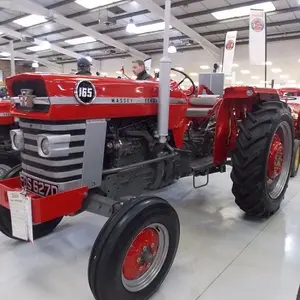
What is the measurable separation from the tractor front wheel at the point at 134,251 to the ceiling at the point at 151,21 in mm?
8045

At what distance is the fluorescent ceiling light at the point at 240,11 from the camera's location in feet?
28.1


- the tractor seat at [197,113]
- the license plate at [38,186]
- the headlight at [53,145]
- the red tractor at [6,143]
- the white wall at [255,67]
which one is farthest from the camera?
the white wall at [255,67]

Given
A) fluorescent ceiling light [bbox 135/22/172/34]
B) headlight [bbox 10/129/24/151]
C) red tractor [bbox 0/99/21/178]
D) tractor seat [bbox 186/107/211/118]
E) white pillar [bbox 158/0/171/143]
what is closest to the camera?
headlight [bbox 10/129/24/151]

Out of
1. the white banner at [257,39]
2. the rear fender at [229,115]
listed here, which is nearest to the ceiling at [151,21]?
the white banner at [257,39]

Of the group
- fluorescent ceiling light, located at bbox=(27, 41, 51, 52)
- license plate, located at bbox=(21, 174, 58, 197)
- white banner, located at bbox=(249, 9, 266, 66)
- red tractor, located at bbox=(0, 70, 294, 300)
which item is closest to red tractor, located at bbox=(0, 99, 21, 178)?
red tractor, located at bbox=(0, 70, 294, 300)

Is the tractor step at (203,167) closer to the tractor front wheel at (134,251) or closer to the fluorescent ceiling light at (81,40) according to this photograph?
the tractor front wheel at (134,251)

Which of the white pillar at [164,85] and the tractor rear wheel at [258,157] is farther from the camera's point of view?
the tractor rear wheel at [258,157]

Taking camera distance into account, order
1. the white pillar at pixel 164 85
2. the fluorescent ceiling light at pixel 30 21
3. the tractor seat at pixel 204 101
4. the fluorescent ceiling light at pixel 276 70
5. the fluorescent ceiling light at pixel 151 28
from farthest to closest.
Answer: the fluorescent ceiling light at pixel 276 70 → the fluorescent ceiling light at pixel 30 21 → the fluorescent ceiling light at pixel 151 28 → the tractor seat at pixel 204 101 → the white pillar at pixel 164 85

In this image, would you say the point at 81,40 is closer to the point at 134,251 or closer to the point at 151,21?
the point at 151,21

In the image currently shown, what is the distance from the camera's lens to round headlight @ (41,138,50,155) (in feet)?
5.52

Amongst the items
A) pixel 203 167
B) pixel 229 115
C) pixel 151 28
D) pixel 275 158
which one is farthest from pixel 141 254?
pixel 151 28

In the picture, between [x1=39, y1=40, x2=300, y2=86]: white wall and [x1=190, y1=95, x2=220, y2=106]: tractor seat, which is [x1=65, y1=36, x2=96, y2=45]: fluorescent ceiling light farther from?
[x1=190, y1=95, x2=220, y2=106]: tractor seat

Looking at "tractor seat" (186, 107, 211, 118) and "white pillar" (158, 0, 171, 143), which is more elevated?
"white pillar" (158, 0, 171, 143)

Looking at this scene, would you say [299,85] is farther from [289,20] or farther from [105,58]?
[105,58]
